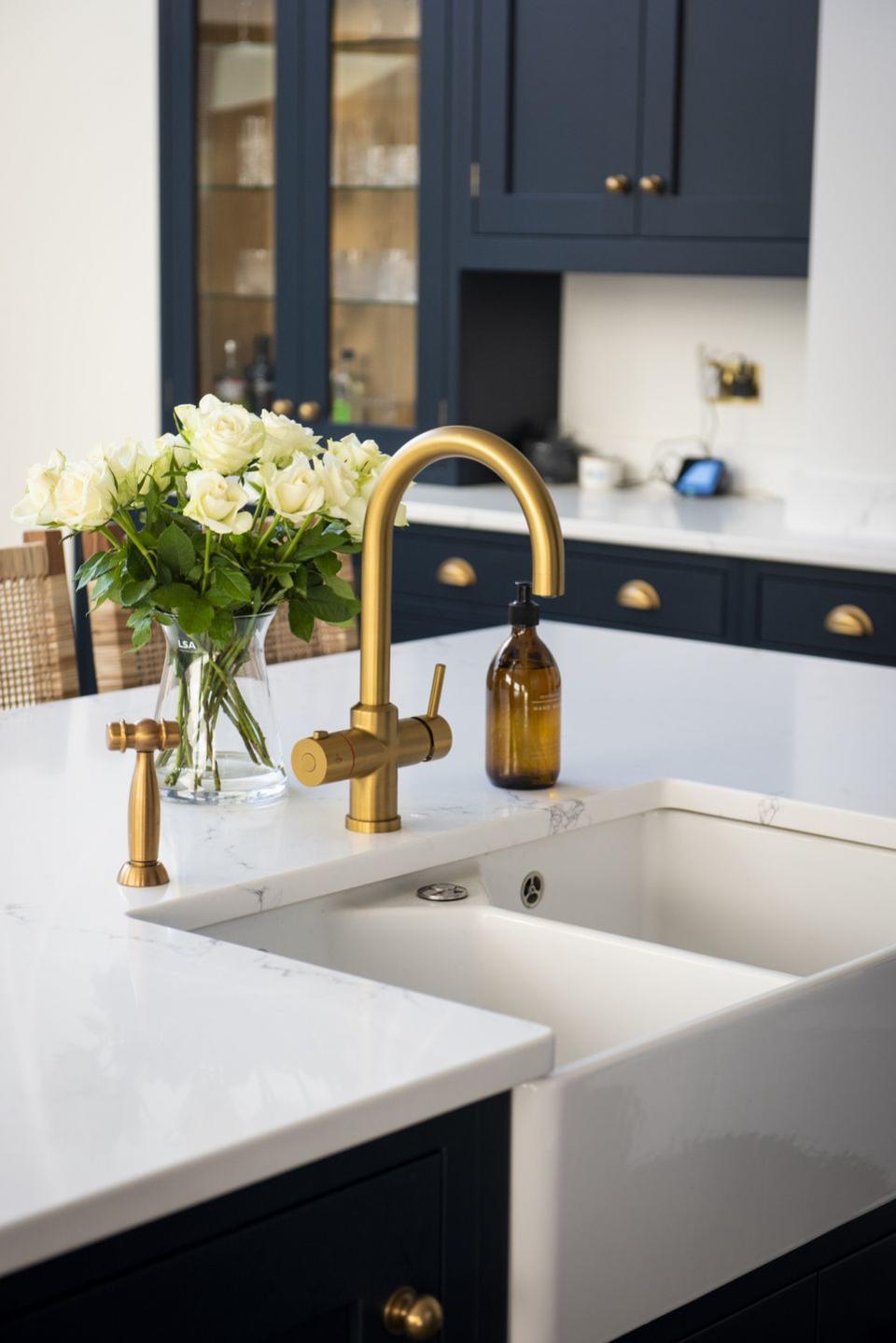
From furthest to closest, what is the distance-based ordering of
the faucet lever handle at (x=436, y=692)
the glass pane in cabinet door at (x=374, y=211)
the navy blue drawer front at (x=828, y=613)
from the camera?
the glass pane in cabinet door at (x=374, y=211) → the navy blue drawer front at (x=828, y=613) → the faucet lever handle at (x=436, y=692)

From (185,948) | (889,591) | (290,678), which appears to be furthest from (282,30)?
(185,948)

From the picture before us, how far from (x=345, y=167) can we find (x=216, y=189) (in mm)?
393

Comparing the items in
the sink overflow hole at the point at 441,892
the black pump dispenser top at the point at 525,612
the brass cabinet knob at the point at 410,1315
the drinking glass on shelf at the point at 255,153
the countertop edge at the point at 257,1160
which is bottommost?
the brass cabinet knob at the point at 410,1315

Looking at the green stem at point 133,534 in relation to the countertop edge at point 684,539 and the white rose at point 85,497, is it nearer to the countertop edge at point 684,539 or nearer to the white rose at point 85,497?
the white rose at point 85,497

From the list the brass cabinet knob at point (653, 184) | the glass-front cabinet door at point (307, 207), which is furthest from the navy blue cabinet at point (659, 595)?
the brass cabinet knob at point (653, 184)

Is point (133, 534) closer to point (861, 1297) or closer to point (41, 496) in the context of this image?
point (41, 496)

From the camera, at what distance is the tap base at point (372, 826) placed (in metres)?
1.50

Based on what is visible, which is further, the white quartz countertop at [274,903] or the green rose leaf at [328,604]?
the green rose leaf at [328,604]

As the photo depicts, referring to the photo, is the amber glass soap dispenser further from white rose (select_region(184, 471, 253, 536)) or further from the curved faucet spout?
white rose (select_region(184, 471, 253, 536))

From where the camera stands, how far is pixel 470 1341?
3.50 feet

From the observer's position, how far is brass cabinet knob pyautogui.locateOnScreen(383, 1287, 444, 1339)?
1021 mm

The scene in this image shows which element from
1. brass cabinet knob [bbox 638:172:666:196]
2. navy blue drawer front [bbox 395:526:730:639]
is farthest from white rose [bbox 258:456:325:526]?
brass cabinet knob [bbox 638:172:666:196]

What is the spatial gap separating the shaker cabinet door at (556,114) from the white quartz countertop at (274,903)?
5.65 ft

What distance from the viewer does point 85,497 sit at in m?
1.45
